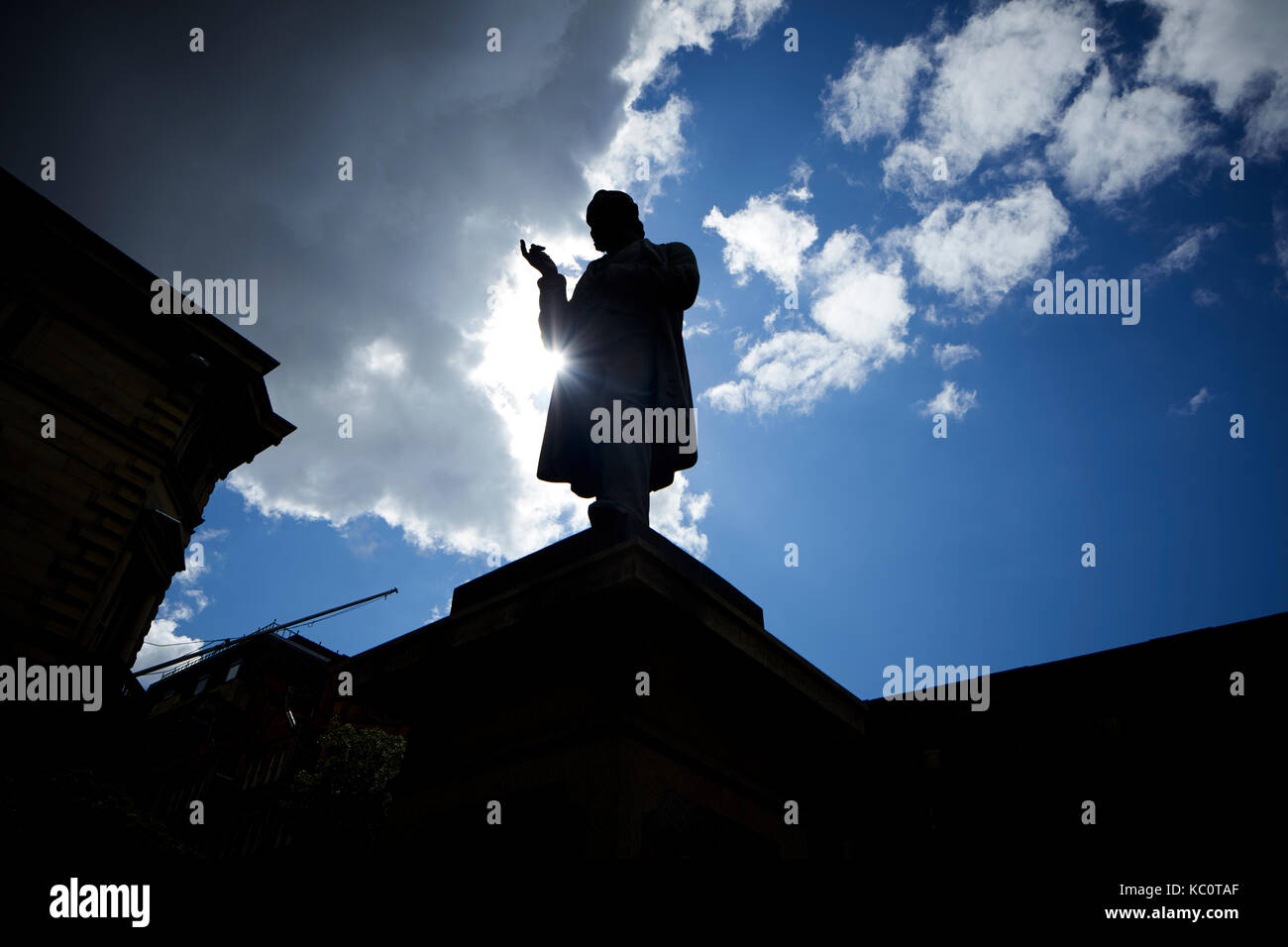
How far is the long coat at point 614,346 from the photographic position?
4406 millimetres

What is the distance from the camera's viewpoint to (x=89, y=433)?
63.2 feet

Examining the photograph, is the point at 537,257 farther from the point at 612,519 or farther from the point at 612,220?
the point at 612,519

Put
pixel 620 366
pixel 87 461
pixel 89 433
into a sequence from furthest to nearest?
pixel 89 433 → pixel 87 461 → pixel 620 366

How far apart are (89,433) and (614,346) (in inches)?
803

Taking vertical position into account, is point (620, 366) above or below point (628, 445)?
above

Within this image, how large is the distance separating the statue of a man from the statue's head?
5.3 inches

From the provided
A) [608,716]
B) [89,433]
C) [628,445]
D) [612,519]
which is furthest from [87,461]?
[608,716]

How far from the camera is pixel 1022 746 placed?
8.59 meters

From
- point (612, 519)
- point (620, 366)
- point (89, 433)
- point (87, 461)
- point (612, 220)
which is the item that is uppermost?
point (89, 433)

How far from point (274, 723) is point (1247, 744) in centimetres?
4479

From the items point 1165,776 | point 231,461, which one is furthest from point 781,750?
point 231,461

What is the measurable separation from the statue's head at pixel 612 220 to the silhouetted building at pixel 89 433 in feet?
59.5

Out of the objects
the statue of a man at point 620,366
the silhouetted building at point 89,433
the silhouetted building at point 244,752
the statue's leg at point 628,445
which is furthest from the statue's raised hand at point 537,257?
the silhouetted building at point 244,752
